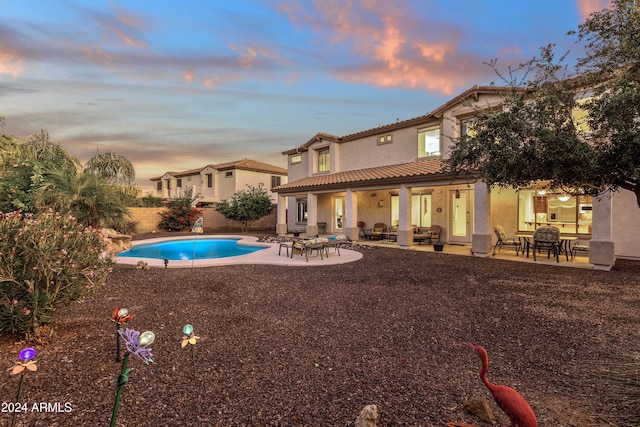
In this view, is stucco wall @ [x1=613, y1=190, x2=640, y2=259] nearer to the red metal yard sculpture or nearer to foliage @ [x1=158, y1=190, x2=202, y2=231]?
the red metal yard sculpture

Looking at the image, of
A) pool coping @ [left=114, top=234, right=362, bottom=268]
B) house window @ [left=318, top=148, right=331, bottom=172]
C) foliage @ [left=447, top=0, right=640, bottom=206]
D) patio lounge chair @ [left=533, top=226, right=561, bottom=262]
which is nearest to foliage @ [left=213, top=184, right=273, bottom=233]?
house window @ [left=318, top=148, right=331, bottom=172]

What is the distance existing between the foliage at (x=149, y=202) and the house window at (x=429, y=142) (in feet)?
78.8

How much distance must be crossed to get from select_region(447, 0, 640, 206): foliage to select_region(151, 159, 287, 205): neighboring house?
28730mm

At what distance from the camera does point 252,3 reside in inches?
514

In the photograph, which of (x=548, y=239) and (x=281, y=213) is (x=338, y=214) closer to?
(x=281, y=213)

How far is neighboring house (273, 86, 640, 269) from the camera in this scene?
12.3 m

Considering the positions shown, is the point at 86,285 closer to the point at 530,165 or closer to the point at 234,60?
the point at 530,165

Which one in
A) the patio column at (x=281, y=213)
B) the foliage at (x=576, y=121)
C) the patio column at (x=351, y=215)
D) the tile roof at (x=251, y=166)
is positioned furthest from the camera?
the tile roof at (x=251, y=166)

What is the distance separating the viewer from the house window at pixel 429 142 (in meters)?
16.9

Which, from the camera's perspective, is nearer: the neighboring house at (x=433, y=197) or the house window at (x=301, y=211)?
the neighboring house at (x=433, y=197)

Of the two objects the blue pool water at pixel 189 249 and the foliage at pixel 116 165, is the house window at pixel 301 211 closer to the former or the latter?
the blue pool water at pixel 189 249

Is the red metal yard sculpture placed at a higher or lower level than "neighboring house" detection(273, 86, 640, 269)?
lower

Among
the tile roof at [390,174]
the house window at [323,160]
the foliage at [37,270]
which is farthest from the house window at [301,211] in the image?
the foliage at [37,270]

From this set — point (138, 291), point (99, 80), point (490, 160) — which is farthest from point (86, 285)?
point (99, 80)
